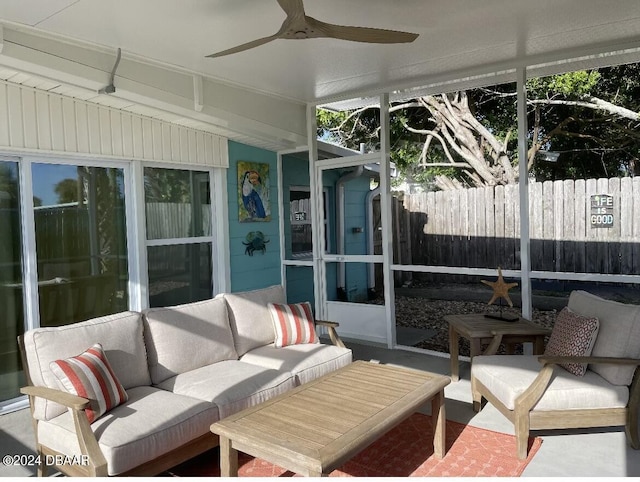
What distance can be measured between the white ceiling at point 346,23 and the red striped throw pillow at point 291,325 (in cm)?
213

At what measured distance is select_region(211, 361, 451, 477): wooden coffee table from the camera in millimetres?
2277

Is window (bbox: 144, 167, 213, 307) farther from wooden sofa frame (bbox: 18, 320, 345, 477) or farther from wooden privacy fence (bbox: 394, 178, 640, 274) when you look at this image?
wooden sofa frame (bbox: 18, 320, 345, 477)

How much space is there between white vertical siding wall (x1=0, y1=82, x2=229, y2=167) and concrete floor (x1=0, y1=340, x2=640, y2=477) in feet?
6.96

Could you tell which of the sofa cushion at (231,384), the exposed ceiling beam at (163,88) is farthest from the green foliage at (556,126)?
the sofa cushion at (231,384)

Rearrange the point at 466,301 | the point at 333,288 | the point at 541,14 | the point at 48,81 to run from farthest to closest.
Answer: the point at 466,301 → the point at 333,288 → the point at 48,81 → the point at 541,14

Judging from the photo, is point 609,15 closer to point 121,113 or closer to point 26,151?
point 121,113

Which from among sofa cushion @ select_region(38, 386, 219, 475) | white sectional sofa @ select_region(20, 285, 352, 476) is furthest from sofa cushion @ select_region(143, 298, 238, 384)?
sofa cushion @ select_region(38, 386, 219, 475)

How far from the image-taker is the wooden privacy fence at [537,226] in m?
4.46

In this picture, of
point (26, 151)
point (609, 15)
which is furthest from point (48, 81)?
point (609, 15)

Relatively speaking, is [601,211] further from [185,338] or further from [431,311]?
[185,338]

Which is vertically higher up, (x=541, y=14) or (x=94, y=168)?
(x=541, y=14)

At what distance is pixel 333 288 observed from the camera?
6176 millimetres

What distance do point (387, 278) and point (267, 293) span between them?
5.41ft

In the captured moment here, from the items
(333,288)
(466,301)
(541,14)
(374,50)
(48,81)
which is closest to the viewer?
(541,14)
